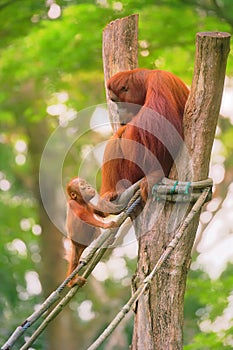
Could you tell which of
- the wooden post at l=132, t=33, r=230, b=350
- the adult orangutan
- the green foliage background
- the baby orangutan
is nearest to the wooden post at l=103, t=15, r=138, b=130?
the adult orangutan

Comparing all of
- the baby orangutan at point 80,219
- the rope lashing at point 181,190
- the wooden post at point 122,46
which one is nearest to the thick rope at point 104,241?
the rope lashing at point 181,190

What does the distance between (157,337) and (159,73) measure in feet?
4.66

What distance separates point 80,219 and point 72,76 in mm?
5097

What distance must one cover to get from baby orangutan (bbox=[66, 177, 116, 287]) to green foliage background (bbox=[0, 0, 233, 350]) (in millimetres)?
1542

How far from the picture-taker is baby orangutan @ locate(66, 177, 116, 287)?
4.20m

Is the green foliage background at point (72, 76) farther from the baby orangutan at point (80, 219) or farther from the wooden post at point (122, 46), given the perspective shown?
the wooden post at point (122, 46)

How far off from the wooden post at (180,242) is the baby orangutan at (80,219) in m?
0.69

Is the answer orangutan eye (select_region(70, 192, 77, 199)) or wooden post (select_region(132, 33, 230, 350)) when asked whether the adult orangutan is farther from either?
orangutan eye (select_region(70, 192, 77, 199))

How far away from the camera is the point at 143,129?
381 cm

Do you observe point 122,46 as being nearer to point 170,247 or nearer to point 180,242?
point 180,242

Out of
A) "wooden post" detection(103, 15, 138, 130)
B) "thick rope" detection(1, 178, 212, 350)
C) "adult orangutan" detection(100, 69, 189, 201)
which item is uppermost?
"wooden post" detection(103, 15, 138, 130)

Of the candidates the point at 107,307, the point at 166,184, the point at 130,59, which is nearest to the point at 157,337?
the point at 166,184

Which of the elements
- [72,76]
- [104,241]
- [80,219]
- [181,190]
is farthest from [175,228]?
[72,76]

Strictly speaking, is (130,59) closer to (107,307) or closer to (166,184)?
(166,184)
